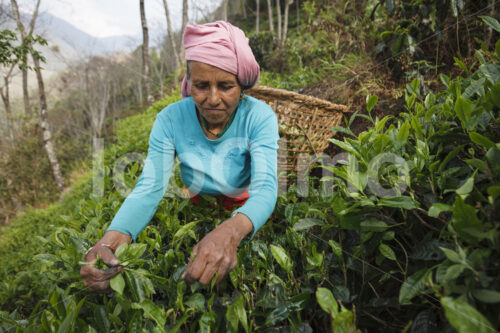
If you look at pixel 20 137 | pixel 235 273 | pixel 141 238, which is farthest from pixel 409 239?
pixel 20 137

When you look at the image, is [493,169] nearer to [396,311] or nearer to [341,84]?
[396,311]

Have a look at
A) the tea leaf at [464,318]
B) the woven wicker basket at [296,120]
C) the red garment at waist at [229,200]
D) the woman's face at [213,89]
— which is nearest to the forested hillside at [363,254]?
the tea leaf at [464,318]

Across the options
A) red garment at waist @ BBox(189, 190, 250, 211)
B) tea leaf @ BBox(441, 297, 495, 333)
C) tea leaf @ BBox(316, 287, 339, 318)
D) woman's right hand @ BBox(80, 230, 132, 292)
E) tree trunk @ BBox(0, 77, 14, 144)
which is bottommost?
tree trunk @ BBox(0, 77, 14, 144)

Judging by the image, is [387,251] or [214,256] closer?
[387,251]

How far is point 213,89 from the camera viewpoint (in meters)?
1.47

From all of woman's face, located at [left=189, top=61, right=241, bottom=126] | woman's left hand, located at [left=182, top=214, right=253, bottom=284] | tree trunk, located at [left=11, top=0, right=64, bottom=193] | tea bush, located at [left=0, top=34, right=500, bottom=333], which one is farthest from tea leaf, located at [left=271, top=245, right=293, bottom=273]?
tree trunk, located at [left=11, top=0, right=64, bottom=193]

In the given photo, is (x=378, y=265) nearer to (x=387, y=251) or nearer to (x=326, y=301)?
(x=387, y=251)

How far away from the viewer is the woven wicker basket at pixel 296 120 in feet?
7.86

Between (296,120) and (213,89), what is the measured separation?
3.90ft

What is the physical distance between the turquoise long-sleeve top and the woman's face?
0.17 metres

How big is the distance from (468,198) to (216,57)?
1207 mm

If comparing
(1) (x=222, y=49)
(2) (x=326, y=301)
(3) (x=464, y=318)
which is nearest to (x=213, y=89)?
(1) (x=222, y=49)

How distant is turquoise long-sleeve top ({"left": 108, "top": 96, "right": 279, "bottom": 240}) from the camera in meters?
1.48

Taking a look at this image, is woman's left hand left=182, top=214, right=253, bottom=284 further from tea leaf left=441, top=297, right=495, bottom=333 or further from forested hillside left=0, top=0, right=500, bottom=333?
tea leaf left=441, top=297, right=495, bottom=333
